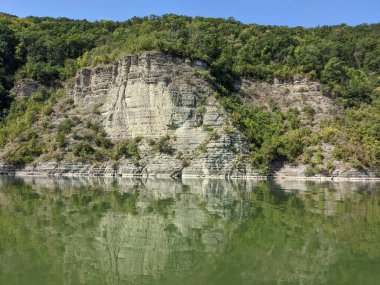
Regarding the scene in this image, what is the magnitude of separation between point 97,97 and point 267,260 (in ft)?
214

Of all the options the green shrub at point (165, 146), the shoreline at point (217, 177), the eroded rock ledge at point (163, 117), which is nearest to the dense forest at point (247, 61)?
the shoreline at point (217, 177)

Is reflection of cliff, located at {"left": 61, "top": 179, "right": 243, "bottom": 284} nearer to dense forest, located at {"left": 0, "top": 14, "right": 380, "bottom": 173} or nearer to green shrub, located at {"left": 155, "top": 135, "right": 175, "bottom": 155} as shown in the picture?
green shrub, located at {"left": 155, "top": 135, "right": 175, "bottom": 155}

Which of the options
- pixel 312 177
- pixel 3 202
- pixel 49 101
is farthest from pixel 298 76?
pixel 3 202

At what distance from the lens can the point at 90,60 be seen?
272ft

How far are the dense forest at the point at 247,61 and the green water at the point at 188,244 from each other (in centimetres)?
3795

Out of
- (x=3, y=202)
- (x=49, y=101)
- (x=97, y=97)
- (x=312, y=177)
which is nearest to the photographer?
(x=3, y=202)

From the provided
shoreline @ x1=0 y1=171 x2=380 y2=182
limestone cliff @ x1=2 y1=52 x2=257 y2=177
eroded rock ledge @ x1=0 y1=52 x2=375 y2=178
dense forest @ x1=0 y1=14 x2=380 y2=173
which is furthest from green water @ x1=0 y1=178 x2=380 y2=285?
dense forest @ x1=0 y1=14 x2=380 y2=173

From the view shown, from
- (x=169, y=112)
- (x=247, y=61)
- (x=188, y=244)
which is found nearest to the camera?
(x=188, y=244)

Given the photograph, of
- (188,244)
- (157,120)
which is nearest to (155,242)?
(188,244)

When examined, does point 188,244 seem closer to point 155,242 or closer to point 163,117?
point 155,242

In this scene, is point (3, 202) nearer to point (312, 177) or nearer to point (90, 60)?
point (312, 177)

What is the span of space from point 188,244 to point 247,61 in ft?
242

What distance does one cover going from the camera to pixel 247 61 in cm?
8562

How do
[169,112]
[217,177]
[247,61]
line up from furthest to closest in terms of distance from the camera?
1. [247,61]
2. [169,112]
3. [217,177]
